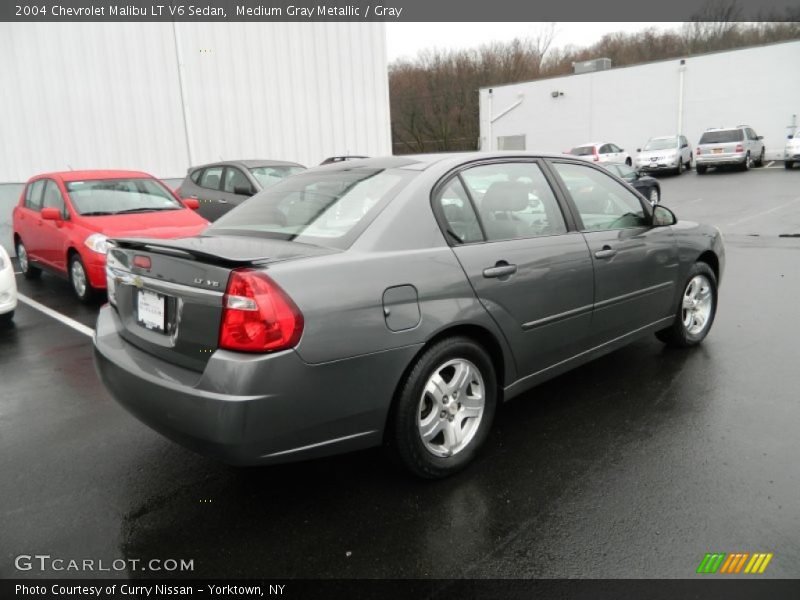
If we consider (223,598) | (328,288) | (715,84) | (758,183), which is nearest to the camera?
(223,598)

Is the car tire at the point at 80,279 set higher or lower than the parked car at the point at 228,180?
lower

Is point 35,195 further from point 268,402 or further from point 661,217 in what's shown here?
point 661,217

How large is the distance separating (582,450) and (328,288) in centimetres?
172

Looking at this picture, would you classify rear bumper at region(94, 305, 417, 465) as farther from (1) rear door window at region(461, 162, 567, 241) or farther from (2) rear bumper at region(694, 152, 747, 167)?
(2) rear bumper at region(694, 152, 747, 167)

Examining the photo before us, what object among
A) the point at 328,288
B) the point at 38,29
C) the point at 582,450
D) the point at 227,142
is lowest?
the point at 582,450

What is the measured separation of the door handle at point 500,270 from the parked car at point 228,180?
23.5ft

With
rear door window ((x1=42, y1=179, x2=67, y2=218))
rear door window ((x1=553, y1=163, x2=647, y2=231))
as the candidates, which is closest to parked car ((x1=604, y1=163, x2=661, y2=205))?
rear door window ((x1=553, y1=163, x2=647, y2=231))

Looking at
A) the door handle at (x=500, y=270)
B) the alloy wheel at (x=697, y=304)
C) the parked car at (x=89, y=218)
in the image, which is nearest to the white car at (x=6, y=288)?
Answer: the parked car at (x=89, y=218)

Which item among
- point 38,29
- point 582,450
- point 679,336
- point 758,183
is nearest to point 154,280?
point 582,450

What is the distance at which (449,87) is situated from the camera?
4678 cm

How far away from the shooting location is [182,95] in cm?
1367

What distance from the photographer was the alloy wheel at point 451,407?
2861mm

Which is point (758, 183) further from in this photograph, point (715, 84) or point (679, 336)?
point (679, 336)

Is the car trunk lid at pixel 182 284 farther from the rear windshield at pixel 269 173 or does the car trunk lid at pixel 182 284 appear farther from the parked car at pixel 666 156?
the parked car at pixel 666 156
